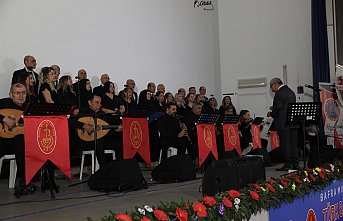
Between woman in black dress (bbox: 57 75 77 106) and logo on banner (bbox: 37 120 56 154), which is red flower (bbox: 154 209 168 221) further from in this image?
woman in black dress (bbox: 57 75 77 106)

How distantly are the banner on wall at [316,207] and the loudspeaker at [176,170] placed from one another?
2.27 metres

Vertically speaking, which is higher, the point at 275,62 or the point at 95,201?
the point at 275,62

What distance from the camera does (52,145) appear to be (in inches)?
188

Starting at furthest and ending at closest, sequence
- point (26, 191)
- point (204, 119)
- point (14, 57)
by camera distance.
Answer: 1. point (14, 57)
2. point (204, 119)
3. point (26, 191)

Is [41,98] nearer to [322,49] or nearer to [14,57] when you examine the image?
[14,57]

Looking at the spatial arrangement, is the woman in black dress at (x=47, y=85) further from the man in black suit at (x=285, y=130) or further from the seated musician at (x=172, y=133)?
the man in black suit at (x=285, y=130)

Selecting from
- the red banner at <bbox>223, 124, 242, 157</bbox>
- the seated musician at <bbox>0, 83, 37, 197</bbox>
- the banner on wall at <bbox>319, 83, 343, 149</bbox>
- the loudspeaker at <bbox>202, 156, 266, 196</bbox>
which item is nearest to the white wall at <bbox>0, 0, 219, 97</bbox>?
the seated musician at <bbox>0, 83, 37, 197</bbox>

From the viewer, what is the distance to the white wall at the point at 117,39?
25.6 ft

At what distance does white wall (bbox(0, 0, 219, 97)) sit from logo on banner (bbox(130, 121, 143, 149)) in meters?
2.35

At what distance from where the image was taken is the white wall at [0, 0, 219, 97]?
25.6ft

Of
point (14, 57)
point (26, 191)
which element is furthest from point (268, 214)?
point (14, 57)

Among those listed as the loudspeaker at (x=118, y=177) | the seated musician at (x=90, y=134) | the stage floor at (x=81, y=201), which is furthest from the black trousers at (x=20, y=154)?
the seated musician at (x=90, y=134)

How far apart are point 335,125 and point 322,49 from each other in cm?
236

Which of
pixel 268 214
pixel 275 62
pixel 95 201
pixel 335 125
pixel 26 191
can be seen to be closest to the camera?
pixel 268 214
